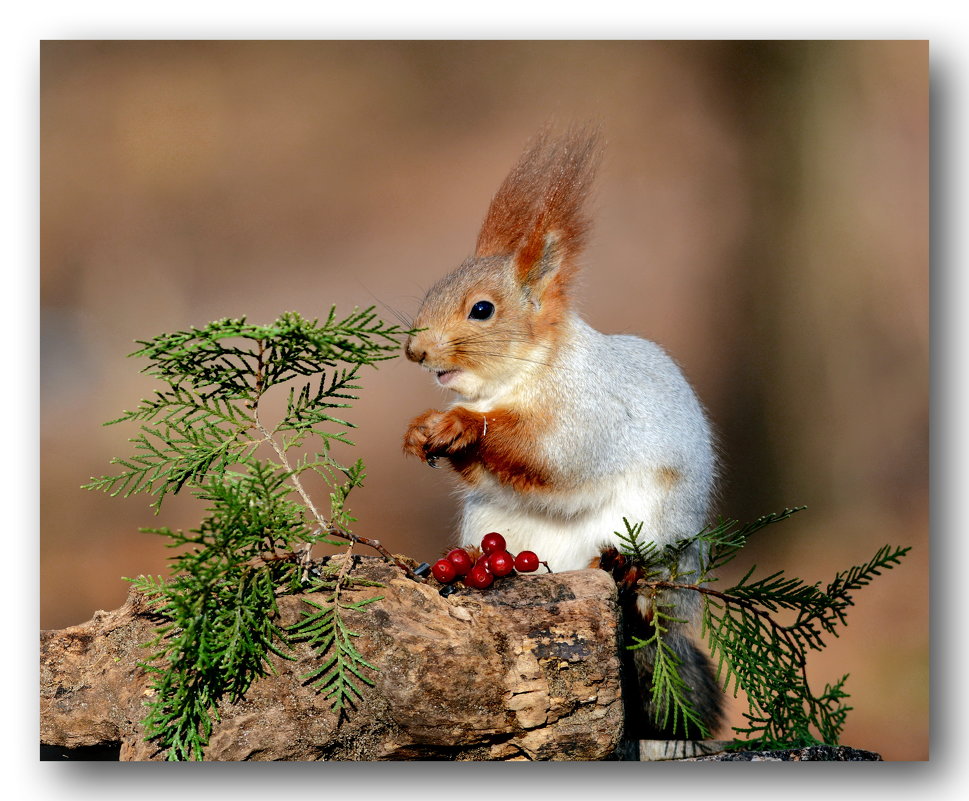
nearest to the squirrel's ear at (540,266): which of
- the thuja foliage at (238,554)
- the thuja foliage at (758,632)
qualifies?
the thuja foliage at (238,554)

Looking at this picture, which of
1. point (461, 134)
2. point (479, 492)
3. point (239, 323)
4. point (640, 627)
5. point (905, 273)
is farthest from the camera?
point (461, 134)

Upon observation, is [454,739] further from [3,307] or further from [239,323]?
[3,307]

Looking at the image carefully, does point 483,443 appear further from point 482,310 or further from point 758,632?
point 758,632

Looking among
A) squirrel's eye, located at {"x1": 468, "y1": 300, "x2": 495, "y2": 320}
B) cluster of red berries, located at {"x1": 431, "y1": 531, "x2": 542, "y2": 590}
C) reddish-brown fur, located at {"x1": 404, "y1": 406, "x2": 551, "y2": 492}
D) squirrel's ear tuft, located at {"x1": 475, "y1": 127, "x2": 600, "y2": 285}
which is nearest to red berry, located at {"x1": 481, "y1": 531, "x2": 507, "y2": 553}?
cluster of red berries, located at {"x1": 431, "y1": 531, "x2": 542, "y2": 590}

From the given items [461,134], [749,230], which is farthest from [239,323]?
[749,230]

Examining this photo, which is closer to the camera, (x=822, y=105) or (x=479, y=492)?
(x=479, y=492)
